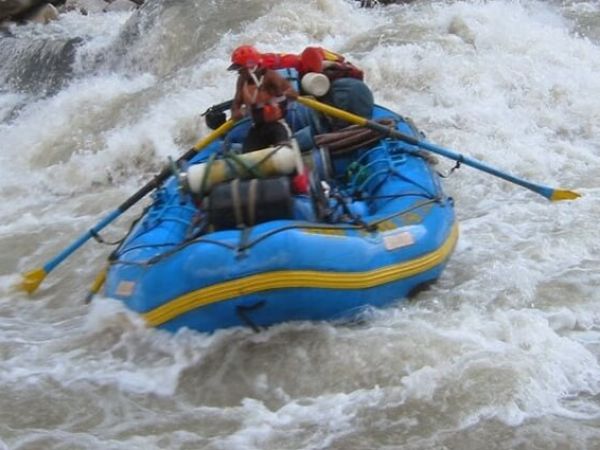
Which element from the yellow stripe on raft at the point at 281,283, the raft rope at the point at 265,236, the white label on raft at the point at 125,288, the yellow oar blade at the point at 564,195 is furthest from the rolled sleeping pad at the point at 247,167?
the yellow oar blade at the point at 564,195

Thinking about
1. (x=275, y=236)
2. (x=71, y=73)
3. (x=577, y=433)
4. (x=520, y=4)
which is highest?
(x=275, y=236)

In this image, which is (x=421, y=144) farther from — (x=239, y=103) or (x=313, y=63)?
(x=239, y=103)

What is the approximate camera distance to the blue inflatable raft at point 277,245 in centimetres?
400

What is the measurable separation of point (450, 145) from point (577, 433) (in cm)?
397

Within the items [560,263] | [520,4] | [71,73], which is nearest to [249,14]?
[71,73]

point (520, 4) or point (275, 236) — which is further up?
point (275, 236)

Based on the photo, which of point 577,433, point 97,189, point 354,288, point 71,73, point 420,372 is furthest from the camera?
point 71,73

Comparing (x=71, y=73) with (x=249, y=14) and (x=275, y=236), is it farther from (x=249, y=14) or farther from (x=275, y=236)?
(x=275, y=236)

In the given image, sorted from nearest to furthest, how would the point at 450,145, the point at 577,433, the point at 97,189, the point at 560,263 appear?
the point at 577,433 → the point at 560,263 → the point at 450,145 → the point at 97,189

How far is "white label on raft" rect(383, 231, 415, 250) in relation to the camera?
4258mm

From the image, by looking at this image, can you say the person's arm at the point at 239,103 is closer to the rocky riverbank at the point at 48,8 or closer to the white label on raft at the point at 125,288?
the white label on raft at the point at 125,288

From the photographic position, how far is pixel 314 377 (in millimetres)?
3980

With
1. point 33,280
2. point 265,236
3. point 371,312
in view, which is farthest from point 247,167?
point 33,280

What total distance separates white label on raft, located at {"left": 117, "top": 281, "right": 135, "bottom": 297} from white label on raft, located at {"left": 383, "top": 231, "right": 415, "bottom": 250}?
1283mm
